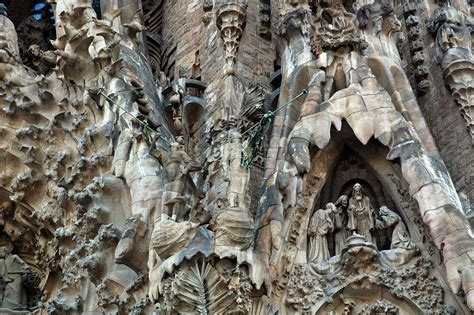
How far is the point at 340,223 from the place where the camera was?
1085 cm

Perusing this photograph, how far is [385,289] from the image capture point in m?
10.2

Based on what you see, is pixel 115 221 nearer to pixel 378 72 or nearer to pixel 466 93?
pixel 378 72

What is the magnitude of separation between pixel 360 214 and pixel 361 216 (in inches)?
0.9

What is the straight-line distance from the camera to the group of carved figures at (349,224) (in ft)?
34.9

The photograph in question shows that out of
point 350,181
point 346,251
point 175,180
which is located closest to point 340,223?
point 346,251

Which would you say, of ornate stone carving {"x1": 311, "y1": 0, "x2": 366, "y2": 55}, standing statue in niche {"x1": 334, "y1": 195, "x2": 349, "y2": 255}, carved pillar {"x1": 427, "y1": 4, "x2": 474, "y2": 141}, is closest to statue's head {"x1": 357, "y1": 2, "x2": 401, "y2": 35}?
ornate stone carving {"x1": 311, "y1": 0, "x2": 366, "y2": 55}

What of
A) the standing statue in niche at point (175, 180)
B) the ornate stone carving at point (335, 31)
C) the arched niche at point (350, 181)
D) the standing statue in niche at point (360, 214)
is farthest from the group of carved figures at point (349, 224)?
the ornate stone carving at point (335, 31)

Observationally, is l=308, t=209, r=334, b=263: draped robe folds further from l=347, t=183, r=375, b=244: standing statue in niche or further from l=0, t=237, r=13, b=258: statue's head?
l=0, t=237, r=13, b=258: statue's head

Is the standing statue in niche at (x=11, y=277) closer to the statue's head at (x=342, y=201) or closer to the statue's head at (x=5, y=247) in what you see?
the statue's head at (x=5, y=247)

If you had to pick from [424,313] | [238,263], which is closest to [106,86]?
[238,263]

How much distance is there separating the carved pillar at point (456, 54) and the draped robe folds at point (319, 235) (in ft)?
7.27

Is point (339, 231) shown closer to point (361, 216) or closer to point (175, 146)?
point (361, 216)

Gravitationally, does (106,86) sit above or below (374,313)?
above

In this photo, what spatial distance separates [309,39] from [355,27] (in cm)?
55
